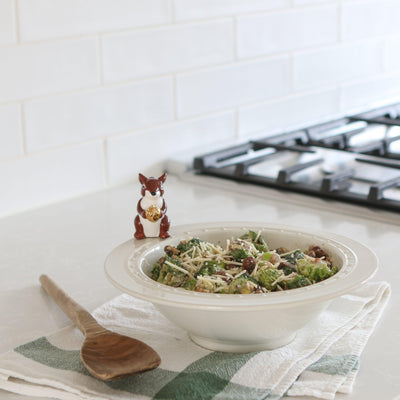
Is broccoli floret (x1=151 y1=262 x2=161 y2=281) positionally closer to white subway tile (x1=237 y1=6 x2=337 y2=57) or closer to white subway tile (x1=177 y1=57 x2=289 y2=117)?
white subway tile (x1=177 y1=57 x2=289 y2=117)

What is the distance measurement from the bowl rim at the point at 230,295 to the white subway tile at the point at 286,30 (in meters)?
0.94

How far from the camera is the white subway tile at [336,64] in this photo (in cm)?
191

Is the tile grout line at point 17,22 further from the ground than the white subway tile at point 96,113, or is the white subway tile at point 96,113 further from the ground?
the tile grout line at point 17,22

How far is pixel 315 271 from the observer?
0.79 m

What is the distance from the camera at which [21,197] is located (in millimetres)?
1352

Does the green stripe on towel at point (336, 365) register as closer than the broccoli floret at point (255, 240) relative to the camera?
Yes

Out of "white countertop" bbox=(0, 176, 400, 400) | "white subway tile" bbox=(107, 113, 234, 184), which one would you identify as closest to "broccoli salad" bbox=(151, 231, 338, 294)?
"white countertop" bbox=(0, 176, 400, 400)

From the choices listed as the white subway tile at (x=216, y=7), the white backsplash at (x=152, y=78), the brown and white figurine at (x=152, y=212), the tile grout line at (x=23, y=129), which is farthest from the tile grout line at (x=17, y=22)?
the brown and white figurine at (x=152, y=212)

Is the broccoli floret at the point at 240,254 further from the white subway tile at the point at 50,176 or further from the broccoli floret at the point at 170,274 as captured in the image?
the white subway tile at the point at 50,176

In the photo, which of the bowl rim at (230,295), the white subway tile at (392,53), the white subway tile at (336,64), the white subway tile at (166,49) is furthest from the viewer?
the white subway tile at (392,53)

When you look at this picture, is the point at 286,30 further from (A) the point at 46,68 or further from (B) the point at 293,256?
(B) the point at 293,256

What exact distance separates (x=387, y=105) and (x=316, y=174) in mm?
448

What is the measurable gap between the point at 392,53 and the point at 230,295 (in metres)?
1.62

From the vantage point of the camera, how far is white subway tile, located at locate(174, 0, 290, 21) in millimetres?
1576
